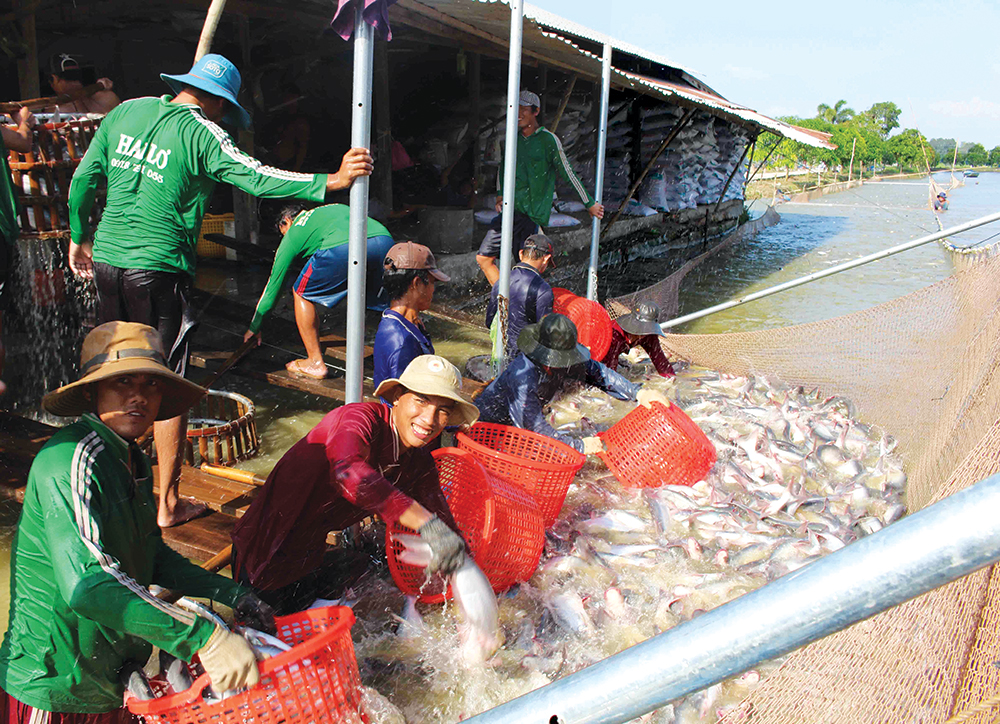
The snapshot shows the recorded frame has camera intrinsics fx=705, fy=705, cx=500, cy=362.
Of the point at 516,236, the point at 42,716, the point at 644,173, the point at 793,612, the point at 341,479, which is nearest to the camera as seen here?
the point at 793,612

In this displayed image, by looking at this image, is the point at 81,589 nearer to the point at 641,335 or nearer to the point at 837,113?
the point at 641,335

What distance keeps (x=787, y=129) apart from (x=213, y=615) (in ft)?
49.4

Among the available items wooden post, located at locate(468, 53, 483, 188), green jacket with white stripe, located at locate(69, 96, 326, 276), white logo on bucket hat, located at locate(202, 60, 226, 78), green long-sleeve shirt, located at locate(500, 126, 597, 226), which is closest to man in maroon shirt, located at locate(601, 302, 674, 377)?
green long-sleeve shirt, located at locate(500, 126, 597, 226)

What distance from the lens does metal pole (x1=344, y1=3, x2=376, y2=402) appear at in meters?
2.85

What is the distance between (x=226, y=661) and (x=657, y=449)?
2.92 meters

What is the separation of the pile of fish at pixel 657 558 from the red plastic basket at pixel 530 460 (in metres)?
0.27

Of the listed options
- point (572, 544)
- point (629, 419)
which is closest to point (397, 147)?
point (629, 419)

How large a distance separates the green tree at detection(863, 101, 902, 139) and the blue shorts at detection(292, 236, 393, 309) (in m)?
88.3

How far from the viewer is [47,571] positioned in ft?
5.95

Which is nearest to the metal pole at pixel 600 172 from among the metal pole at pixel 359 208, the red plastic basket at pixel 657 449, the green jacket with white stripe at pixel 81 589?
the red plastic basket at pixel 657 449

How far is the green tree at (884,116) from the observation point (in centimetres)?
8031

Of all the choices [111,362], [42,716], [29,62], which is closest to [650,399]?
[111,362]

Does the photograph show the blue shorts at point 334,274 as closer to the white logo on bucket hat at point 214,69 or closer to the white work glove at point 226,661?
the white logo on bucket hat at point 214,69

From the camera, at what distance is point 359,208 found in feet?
9.71
